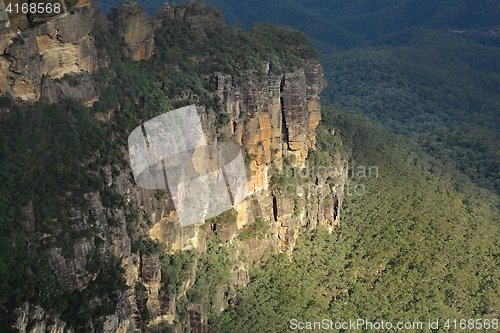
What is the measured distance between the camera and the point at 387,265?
54.9 metres

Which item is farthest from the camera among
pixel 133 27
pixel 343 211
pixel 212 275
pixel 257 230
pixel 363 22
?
pixel 363 22

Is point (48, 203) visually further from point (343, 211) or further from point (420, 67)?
point (420, 67)

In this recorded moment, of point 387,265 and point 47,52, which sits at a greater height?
point 47,52

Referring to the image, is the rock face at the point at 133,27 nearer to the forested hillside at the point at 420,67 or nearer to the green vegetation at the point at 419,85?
the forested hillside at the point at 420,67

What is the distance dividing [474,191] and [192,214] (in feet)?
106

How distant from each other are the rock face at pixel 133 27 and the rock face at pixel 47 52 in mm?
3699

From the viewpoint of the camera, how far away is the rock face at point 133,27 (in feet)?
150

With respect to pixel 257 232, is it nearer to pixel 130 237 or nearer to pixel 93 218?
pixel 130 237
